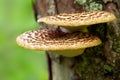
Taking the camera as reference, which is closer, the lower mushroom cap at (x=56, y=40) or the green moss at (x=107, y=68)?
the lower mushroom cap at (x=56, y=40)

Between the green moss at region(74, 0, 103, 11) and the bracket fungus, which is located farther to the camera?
the green moss at region(74, 0, 103, 11)

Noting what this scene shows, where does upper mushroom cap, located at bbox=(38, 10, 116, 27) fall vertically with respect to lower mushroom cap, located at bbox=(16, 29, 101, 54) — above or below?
above

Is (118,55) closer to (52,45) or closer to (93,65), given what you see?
(93,65)

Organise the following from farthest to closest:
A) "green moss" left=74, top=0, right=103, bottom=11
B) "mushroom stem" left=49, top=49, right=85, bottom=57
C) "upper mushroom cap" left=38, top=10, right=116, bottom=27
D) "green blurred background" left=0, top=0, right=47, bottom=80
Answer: "green blurred background" left=0, top=0, right=47, bottom=80 → "green moss" left=74, top=0, right=103, bottom=11 → "mushroom stem" left=49, top=49, right=85, bottom=57 → "upper mushroom cap" left=38, top=10, right=116, bottom=27

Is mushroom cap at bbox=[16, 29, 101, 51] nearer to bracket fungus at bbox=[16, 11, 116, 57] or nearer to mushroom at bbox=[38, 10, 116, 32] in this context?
bracket fungus at bbox=[16, 11, 116, 57]

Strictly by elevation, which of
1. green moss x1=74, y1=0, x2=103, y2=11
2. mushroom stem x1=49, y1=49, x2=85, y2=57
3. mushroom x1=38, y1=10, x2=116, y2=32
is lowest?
mushroom stem x1=49, y1=49, x2=85, y2=57

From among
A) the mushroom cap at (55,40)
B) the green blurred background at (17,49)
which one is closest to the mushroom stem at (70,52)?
the mushroom cap at (55,40)

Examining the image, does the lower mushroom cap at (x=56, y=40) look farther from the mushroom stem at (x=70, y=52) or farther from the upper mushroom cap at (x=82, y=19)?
the upper mushroom cap at (x=82, y=19)

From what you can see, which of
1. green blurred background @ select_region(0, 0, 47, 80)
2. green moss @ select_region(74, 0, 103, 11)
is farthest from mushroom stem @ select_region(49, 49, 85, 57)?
green blurred background @ select_region(0, 0, 47, 80)
